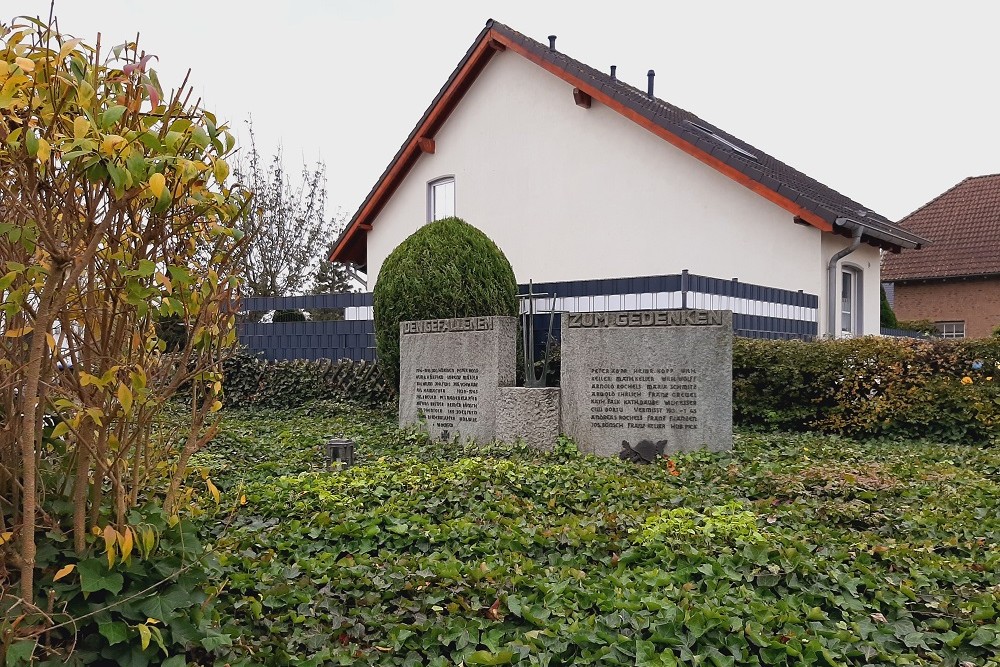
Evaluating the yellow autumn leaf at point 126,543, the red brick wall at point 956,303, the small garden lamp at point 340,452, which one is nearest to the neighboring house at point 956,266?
the red brick wall at point 956,303

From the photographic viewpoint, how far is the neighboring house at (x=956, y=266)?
81.9 feet

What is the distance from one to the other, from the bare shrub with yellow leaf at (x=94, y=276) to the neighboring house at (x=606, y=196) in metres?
8.05

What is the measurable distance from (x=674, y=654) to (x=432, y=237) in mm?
7387

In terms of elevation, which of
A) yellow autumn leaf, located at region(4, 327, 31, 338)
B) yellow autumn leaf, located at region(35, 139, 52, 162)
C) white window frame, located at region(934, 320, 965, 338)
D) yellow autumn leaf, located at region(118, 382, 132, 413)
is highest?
white window frame, located at region(934, 320, 965, 338)

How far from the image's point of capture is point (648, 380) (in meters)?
7.34

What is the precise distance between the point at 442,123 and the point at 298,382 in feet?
26.5

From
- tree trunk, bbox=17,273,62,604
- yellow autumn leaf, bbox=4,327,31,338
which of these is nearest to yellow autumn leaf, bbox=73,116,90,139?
tree trunk, bbox=17,273,62,604

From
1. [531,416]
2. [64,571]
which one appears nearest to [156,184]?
[64,571]

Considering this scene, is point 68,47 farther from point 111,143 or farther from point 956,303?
point 956,303

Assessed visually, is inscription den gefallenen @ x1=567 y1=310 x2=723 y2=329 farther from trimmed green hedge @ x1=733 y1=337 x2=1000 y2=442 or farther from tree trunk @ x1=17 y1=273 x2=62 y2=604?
tree trunk @ x1=17 y1=273 x2=62 y2=604

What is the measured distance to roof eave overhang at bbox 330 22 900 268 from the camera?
43.0ft

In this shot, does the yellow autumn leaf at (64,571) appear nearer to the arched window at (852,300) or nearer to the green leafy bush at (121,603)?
the green leafy bush at (121,603)

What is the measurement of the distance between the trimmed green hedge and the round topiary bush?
3.05 m

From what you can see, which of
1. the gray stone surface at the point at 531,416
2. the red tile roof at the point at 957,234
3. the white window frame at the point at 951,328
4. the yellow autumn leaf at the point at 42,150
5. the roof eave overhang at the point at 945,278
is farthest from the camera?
the white window frame at the point at 951,328
